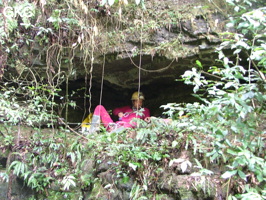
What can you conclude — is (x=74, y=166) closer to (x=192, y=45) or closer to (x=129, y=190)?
(x=129, y=190)

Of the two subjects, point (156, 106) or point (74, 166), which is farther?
point (156, 106)

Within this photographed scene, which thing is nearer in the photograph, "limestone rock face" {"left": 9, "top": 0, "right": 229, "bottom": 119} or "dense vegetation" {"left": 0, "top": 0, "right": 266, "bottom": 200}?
"dense vegetation" {"left": 0, "top": 0, "right": 266, "bottom": 200}

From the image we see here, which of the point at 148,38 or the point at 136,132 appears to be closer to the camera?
the point at 136,132

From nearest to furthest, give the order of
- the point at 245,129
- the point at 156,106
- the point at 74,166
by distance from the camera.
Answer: the point at 245,129 → the point at 74,166 → the point at 156,106

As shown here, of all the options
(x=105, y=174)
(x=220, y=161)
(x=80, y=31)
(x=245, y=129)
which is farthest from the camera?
(x=80, y=31)

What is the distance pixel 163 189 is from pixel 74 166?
4.17 feet

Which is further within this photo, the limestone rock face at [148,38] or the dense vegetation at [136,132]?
the limestone rock face at [148,38]

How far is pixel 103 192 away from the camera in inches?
124

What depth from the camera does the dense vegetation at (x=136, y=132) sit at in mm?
2244

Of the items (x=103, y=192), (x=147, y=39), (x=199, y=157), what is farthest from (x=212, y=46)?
(x=103, y=192)

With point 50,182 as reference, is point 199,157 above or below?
above

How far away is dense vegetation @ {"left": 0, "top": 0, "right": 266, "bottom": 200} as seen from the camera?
88.4 inches

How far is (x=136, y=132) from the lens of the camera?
3314 mm

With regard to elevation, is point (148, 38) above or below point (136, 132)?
above
